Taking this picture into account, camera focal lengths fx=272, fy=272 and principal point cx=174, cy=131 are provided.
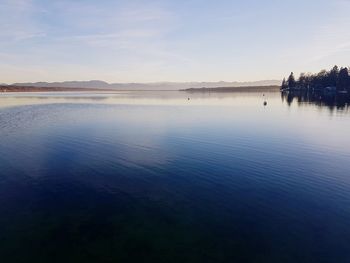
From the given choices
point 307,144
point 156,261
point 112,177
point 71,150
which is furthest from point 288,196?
point 71,150

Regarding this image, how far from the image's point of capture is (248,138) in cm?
4231

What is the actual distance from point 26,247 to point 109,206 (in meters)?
5.74

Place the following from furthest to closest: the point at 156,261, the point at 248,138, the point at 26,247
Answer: the point at 248,138
the point at 26,247
the point at 156,261

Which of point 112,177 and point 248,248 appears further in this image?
point 112,177

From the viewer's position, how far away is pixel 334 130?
50.8 m

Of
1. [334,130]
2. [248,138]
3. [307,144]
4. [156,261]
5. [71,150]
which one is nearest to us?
[156,261]

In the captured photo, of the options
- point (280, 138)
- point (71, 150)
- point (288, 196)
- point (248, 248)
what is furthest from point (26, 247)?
point (280, 138)

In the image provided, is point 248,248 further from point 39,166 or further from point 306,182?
point 39,166

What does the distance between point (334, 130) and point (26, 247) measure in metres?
52.8

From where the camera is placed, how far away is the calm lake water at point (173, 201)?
46.5 ft

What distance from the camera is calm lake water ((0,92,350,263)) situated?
14.2m

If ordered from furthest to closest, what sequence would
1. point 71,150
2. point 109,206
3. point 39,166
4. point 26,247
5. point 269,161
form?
1. point 71,150
2. point 269,161
3. point 39,166
4. point 109,206
5. point 26,247

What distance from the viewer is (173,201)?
65.0 ft

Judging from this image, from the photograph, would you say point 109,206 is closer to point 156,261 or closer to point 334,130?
point 156,261
